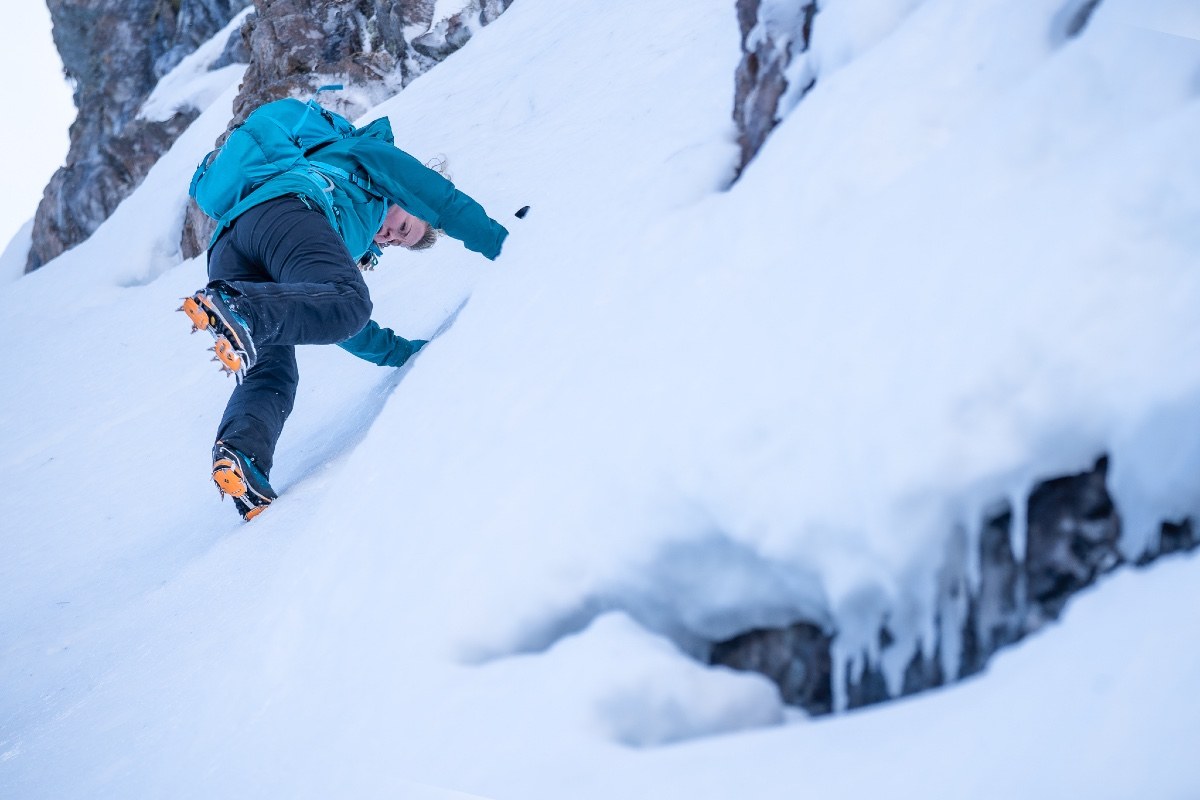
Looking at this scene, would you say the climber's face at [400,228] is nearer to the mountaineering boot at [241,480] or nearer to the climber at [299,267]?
the climber at [299,267]

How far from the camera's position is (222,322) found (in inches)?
66.2

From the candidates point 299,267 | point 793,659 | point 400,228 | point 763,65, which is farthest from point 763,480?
point 400,228

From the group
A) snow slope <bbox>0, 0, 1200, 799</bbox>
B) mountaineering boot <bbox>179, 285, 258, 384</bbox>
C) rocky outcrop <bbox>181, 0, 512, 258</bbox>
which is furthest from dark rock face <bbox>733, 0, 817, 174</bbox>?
rocky outcrop <bbox>181, 0, 512, 258</bbox>

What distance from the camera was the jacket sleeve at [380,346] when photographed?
2.40m

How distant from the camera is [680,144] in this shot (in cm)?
188

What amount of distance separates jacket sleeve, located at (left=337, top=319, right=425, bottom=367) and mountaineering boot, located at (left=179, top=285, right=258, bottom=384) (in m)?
0.65

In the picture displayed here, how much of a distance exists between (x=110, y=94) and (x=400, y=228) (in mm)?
12097

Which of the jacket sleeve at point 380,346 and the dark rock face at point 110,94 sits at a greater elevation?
the jacket sleeve at point 380,346

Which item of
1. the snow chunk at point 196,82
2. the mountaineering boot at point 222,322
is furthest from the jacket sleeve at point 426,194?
the snow chunk at point 196,82

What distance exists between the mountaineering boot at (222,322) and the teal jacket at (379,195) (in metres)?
0.55

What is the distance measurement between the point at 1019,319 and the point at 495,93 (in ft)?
13.3

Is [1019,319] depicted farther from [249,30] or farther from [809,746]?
[249,30]

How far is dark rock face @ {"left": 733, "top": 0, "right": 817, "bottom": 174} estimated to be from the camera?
4.72 ft

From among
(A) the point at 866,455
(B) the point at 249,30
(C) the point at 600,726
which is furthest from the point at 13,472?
(B) the point at 249,30
